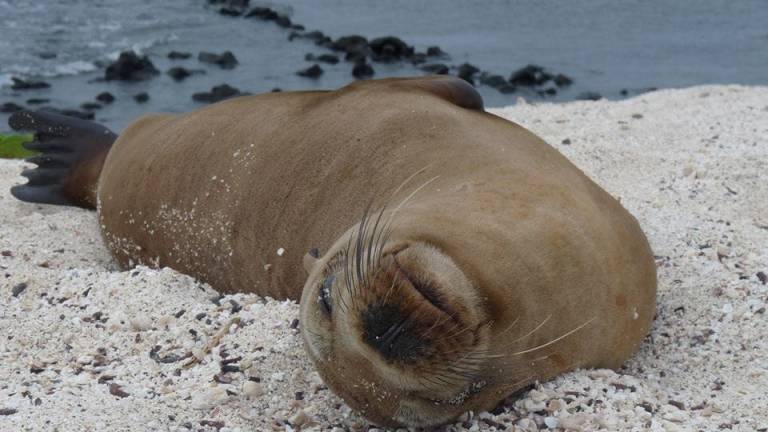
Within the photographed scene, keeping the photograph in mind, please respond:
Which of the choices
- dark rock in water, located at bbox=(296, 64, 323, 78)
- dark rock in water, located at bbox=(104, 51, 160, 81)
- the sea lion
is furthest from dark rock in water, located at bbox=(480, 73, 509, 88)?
the sea lion

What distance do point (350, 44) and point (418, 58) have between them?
101 centimetres

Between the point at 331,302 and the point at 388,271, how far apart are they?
33 cm

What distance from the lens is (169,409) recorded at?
10.8 ft

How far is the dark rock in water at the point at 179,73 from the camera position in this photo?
37.9 ft

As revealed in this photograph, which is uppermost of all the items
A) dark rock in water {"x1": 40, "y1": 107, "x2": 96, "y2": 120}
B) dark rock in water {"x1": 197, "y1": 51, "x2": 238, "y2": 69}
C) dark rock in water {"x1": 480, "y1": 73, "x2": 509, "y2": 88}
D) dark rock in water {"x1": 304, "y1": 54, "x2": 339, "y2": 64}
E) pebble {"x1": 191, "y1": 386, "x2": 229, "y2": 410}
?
pebble {"x1": 191, "y1": 386, "x2": 229, "y2": 410}

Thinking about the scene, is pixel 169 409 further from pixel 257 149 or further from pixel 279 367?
pixel 257 149

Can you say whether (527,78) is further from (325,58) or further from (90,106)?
(90,106)

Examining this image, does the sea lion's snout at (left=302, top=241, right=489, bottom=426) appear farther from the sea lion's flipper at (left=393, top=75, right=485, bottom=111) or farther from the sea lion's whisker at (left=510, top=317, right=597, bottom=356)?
the sea lion's flipper at (left=393, top=75, right=485, bottom=111)

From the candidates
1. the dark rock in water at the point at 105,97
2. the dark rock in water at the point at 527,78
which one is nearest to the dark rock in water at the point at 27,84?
the dark rock in water at the point at 105,97

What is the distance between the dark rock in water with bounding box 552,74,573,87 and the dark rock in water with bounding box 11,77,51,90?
5399 mm

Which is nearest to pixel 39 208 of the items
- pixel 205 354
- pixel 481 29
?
pixel 205 354

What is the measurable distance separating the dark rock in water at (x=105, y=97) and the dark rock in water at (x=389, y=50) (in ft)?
10.0

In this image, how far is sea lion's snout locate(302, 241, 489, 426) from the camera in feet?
9.04

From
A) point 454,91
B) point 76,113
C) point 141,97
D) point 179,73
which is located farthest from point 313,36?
point 454,91
